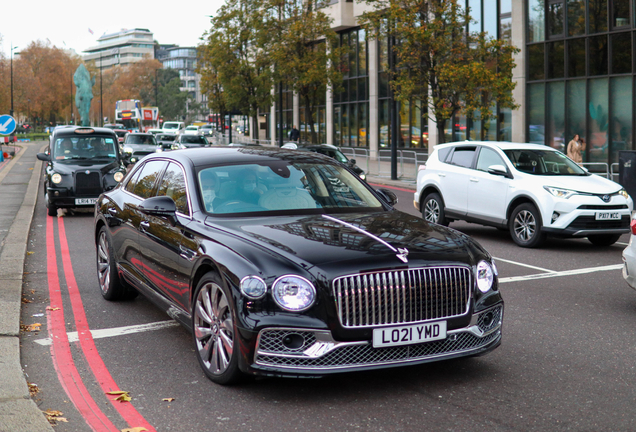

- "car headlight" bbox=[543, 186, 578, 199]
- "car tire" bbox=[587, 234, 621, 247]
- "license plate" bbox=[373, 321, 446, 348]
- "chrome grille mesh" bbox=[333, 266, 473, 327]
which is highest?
"car headlight" bbox=[543, 186, 578, 199]

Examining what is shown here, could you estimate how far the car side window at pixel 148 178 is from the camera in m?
6.75

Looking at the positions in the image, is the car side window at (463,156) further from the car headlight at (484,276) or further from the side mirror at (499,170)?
the car headlight at (484,276)

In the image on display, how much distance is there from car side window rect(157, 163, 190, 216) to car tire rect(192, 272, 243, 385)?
910 millimetres

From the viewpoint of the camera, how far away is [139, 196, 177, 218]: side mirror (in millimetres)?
5797

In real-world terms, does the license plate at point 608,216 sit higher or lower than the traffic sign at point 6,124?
lower

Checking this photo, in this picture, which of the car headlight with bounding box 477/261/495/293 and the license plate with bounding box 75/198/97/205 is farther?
the license plate with bounding box 75/198/97/205

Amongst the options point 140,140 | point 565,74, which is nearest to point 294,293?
point 565,74

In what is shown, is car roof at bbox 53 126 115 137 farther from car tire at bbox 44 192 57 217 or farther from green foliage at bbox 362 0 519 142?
green foliage at bbox 362 0 519 142

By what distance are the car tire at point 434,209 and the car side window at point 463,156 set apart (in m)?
0.79

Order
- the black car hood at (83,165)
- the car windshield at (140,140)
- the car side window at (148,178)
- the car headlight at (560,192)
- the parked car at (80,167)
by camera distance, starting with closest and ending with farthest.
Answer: the car side window at (148,178), the car headlight at (560,192), the parked car at (80,167), the black car hood at (83,165), the car windshield at (140,140)

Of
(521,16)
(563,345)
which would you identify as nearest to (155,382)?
(563,345)

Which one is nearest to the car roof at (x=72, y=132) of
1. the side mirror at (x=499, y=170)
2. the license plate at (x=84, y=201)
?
the license plate at (x=84, y=201)

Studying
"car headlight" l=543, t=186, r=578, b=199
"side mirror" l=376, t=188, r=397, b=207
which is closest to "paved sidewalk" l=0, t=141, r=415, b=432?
"side mirror" l=376, t=188, r=397, b=207

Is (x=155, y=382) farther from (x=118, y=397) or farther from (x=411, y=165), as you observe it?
(x=411, y=165)
